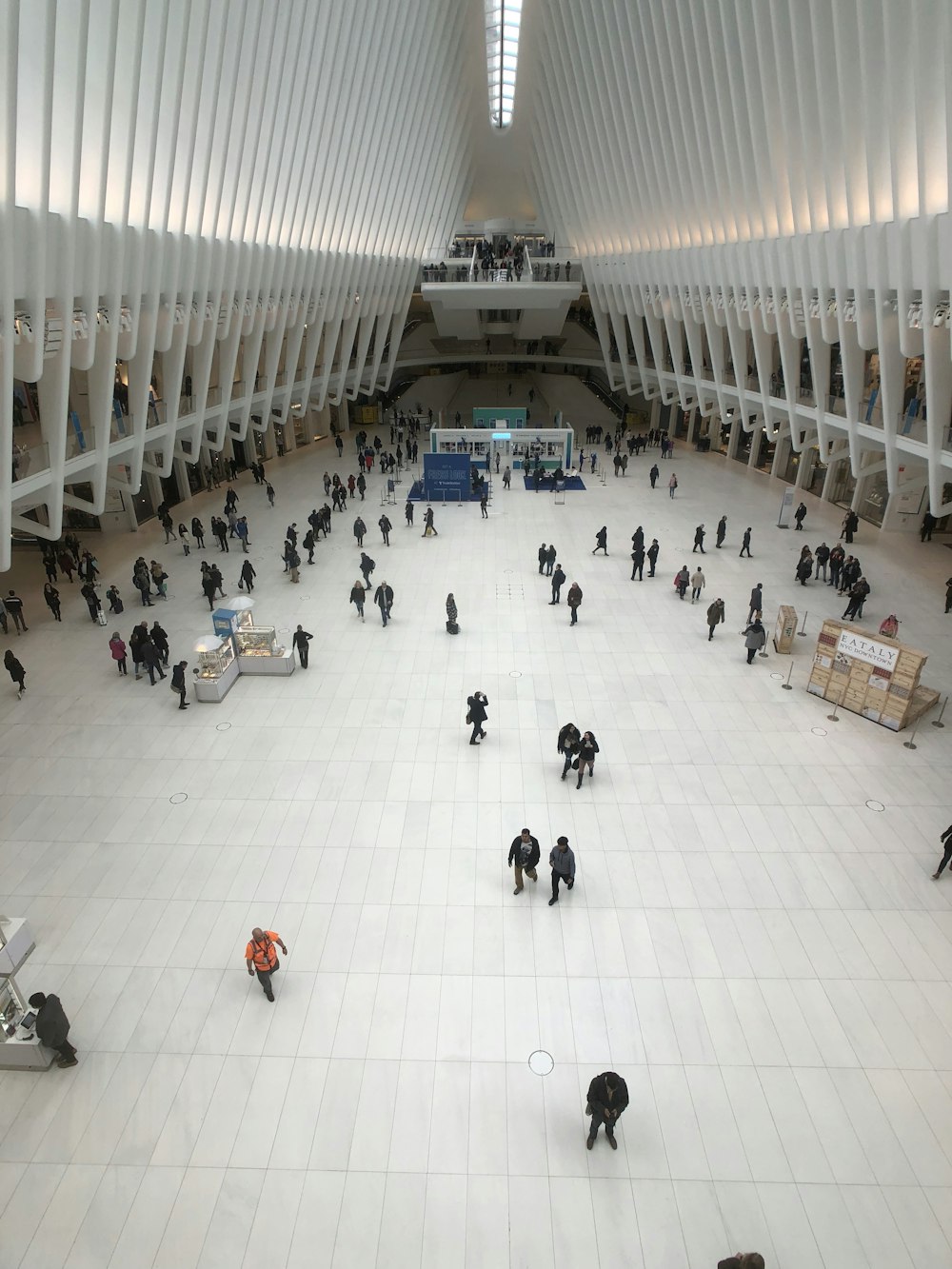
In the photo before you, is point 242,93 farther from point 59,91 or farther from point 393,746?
point 393,746

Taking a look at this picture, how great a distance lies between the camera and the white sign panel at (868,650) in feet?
37.0

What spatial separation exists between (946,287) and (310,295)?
2134 cm

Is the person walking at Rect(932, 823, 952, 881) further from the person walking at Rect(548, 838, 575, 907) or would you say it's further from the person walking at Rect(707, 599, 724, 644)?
the person walking at Rect(707, 599, 724, 644)

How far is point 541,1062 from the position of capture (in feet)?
21.7

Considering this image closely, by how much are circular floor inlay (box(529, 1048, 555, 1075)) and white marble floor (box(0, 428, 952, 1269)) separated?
57mm

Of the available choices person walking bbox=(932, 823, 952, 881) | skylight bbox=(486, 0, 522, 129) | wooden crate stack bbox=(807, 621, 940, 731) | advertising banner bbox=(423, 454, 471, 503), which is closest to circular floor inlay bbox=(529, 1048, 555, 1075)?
person walking bbox=(932, 823, 952, 881)

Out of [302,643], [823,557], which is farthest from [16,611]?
[823,557]

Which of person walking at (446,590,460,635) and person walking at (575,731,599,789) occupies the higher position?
person walking at (446,590,460,635)

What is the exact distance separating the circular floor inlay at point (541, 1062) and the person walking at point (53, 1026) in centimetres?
433

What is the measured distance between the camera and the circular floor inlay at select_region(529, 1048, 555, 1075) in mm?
6555

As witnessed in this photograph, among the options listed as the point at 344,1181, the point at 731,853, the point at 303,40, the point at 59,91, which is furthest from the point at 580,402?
the point at 344,1181

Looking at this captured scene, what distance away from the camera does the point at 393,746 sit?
11352mm

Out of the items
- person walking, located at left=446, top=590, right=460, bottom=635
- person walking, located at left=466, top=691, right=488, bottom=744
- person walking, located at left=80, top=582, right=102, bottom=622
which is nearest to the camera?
person walking, located at left=466, top=691, right=488, bottom=744

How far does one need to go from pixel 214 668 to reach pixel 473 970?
7.86 meters
